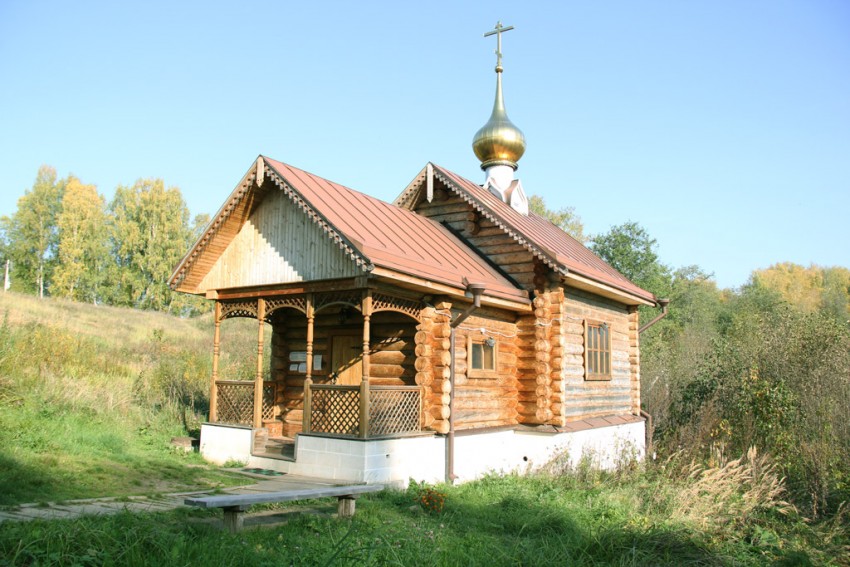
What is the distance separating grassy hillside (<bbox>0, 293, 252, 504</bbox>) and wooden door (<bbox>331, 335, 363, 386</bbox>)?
3.07 m

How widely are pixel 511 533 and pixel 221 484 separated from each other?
168 inches

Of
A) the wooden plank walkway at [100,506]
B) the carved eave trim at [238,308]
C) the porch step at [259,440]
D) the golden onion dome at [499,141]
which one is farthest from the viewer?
the golden onion dome at [499,141]

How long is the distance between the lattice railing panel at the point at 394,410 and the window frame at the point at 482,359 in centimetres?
141

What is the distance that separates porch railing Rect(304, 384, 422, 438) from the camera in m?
10.7

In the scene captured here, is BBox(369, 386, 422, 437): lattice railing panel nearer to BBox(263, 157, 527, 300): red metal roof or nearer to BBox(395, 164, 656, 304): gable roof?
BBox(263, 157, 527, 300): red metal roof

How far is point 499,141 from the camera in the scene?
1827 centimetres

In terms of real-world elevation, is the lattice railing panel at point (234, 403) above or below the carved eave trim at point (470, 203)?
below

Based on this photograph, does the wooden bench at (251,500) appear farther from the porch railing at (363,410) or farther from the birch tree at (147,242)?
the birch tree at (147,242)

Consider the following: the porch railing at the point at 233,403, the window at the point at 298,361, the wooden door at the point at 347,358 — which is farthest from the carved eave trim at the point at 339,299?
the window at the point at 298,361

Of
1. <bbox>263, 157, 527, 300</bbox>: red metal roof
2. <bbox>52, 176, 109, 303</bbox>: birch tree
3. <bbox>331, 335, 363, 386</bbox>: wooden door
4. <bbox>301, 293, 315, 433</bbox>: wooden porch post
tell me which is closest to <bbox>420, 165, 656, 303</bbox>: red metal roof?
<bbox>263, 157, 527, 300</bbox>: red metal roof

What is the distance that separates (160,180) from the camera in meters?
46.5

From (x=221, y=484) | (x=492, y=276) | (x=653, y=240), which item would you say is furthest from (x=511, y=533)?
(x=653, y=240)

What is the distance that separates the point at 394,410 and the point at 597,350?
6794 mm

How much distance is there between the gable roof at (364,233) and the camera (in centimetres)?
1050
